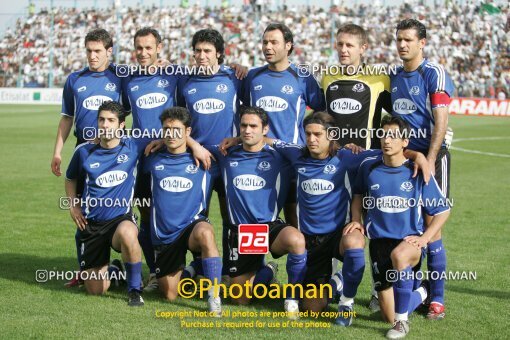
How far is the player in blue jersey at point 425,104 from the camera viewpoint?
19.0ft

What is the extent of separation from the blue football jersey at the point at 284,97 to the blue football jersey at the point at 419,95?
0.81 m

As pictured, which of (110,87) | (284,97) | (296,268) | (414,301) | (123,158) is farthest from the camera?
(110,87)

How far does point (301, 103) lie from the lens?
6578 mm

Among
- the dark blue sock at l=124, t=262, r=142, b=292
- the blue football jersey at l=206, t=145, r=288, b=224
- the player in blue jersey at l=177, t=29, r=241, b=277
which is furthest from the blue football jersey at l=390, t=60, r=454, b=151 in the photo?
the dark blue sock at l=124, t=262, r=142, b=292

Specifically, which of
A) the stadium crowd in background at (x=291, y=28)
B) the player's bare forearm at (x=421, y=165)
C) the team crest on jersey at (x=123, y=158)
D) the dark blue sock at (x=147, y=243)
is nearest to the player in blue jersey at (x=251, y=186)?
the team crest on jersey at (x=123, y=158)

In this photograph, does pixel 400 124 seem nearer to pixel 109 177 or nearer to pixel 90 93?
pixel 109 177

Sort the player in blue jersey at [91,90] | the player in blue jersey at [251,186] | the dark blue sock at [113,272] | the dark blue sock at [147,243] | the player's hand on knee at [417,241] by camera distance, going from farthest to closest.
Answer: the player in blue jersey at [91,90]
the dark blue sock at [147,243]
the dark blue sock at [113,272]
the player in blue jersey at [251,186]
the player's hand on knee at [417,241]

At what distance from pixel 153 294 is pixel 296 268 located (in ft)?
4.48

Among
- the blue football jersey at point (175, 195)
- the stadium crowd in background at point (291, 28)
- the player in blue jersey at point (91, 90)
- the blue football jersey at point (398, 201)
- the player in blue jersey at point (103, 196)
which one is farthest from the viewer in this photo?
the stadium crowd in background at point (291, 28)

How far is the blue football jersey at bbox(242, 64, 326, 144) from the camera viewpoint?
6.50 meters

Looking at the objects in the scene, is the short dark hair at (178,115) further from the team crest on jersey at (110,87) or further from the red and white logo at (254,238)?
the team crest on jersey at (110,87)

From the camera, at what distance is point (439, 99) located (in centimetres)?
582

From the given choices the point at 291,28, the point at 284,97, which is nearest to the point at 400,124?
the point at 284,97

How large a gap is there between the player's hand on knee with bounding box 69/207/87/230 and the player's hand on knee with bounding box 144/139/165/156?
0.82 metres
